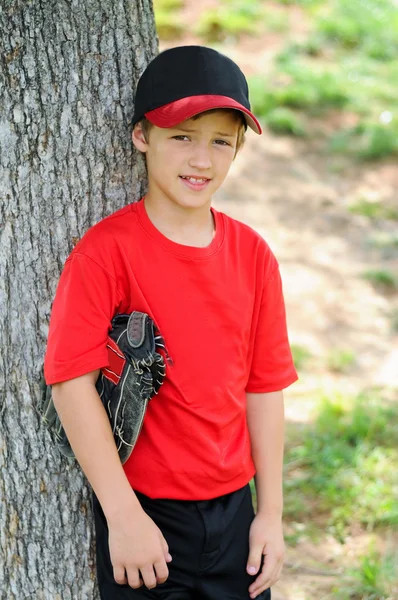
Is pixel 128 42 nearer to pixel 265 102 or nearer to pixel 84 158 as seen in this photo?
pixel 84 158

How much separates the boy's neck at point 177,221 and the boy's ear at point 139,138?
0.13 m

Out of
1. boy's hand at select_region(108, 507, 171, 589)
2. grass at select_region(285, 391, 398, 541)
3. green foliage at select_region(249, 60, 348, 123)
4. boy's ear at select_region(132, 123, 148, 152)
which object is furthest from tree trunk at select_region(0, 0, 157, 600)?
green foliage at select_region(249, 60, 348, 123)

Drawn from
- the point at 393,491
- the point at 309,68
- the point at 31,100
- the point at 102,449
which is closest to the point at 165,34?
the point at 309,68

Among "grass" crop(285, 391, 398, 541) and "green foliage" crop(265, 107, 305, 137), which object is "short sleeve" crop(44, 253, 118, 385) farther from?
"green foliage" crop(265, 107, 305, 137)

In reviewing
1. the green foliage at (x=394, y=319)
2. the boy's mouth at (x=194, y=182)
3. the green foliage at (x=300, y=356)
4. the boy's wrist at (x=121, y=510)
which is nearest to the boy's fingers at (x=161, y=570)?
the boy's wrist at (x=121, y=510)

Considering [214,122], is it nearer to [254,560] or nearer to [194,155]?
[194,155]

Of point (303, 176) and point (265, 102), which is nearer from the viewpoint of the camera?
point (303, 176)

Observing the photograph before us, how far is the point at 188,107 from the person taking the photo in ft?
6.31

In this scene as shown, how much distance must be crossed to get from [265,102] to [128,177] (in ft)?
18.0

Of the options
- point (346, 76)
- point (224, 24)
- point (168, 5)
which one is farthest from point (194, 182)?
point (168, 5)

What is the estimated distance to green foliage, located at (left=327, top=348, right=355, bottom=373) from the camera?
4.63m

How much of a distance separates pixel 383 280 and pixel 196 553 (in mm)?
3851

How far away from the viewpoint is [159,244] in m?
2.03

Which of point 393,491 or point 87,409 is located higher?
point 87,409
